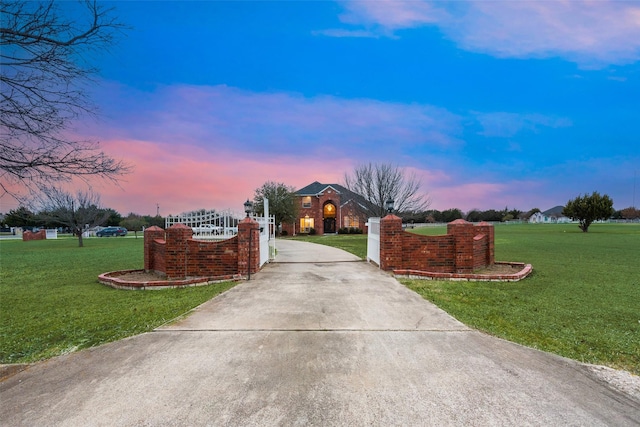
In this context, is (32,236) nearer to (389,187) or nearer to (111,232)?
(111,232)

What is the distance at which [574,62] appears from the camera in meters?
13.4

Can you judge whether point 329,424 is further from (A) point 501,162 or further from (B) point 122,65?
(A) point 501,162

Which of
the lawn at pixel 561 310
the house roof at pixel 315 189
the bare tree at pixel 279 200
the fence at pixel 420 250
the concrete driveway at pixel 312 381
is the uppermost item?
the house roof at pixel 315 189

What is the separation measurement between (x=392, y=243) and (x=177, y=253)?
5.67 m

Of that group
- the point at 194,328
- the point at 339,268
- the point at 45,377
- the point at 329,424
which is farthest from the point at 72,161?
the point at 339,268

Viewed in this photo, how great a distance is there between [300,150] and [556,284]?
15861 mm

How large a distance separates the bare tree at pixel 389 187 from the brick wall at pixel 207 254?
690 inches

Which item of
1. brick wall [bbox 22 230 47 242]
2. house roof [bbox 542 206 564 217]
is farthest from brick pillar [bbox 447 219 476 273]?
house roof [bbox 542 206 564 217]

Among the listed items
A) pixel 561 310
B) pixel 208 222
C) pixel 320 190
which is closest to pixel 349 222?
Answer: pixel 320 190

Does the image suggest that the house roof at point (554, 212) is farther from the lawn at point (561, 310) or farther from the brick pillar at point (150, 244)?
the brick pillar at point (150, 244)

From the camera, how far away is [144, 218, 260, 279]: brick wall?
7.81m

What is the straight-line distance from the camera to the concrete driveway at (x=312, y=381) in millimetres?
2156

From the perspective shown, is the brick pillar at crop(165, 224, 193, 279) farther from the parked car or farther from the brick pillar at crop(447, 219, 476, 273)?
the parked car

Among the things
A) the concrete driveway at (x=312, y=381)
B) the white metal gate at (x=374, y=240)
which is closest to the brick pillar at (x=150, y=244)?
the concrete driveway at (x=312, y=381)
